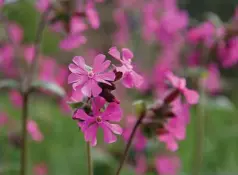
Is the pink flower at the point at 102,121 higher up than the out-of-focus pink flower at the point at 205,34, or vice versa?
the out-of-focus pink flower at the point at 205,34

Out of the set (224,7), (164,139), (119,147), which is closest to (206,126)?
(119,147)

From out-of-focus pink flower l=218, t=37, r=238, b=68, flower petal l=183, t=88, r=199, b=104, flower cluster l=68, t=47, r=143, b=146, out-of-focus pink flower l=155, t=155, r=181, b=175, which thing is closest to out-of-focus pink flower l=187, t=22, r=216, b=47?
out-of-focus pink flower l=218, t=37, r=238, b=68

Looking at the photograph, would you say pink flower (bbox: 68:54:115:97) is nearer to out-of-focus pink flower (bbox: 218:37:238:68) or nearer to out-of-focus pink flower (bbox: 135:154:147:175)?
out-of-focus pink flower (bbox: 218:37:238:68)

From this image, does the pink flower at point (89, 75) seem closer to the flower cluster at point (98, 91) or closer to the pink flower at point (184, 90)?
the flower cluster at point (98, 91)

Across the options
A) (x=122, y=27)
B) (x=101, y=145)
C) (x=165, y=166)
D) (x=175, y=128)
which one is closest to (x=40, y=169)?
(x=101, y=145)

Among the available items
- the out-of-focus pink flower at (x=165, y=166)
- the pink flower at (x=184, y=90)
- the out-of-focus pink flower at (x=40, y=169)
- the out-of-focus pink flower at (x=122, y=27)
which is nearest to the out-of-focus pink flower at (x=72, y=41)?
the pink flower at (x=184, y=90)

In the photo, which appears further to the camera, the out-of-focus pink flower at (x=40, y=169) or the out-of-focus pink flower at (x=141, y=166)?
the out-of-focus pink flower at (x=40, y=169)
